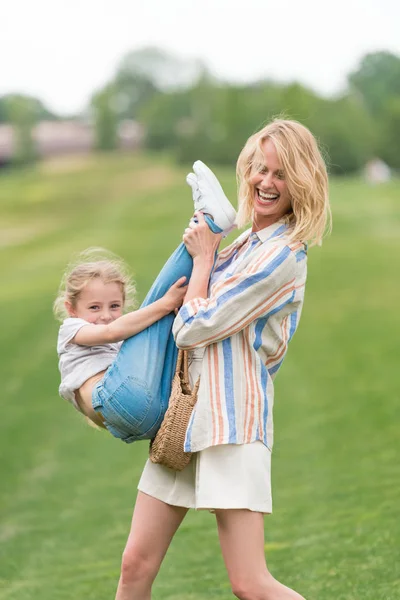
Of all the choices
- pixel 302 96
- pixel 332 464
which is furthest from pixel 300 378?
pixel 302 96

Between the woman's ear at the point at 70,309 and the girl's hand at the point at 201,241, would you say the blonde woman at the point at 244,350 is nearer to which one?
the girl's hand at the point at 201,241

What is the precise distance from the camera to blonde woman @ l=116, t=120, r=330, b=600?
3510 millimetres

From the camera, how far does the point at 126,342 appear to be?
146 inches

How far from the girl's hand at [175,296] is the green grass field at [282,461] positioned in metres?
2.10

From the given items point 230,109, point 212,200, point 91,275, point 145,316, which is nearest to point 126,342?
point 145,316

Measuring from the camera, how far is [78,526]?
802 cm

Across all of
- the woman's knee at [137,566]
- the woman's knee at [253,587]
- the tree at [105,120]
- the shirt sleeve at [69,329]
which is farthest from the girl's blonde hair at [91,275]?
the tree at [105,120]

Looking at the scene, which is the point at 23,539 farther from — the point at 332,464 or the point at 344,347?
the point at 344,347

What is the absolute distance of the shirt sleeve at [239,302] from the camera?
11.4 ft

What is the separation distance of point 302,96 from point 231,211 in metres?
37.6

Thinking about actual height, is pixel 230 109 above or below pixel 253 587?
below

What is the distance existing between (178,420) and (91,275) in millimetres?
642

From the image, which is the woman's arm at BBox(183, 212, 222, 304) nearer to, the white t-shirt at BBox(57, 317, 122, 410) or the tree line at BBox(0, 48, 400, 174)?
the white t-shirt at BBox(57, 317, 122, 410)

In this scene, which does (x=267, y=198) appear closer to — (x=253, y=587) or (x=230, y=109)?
(x=253, y=587)
